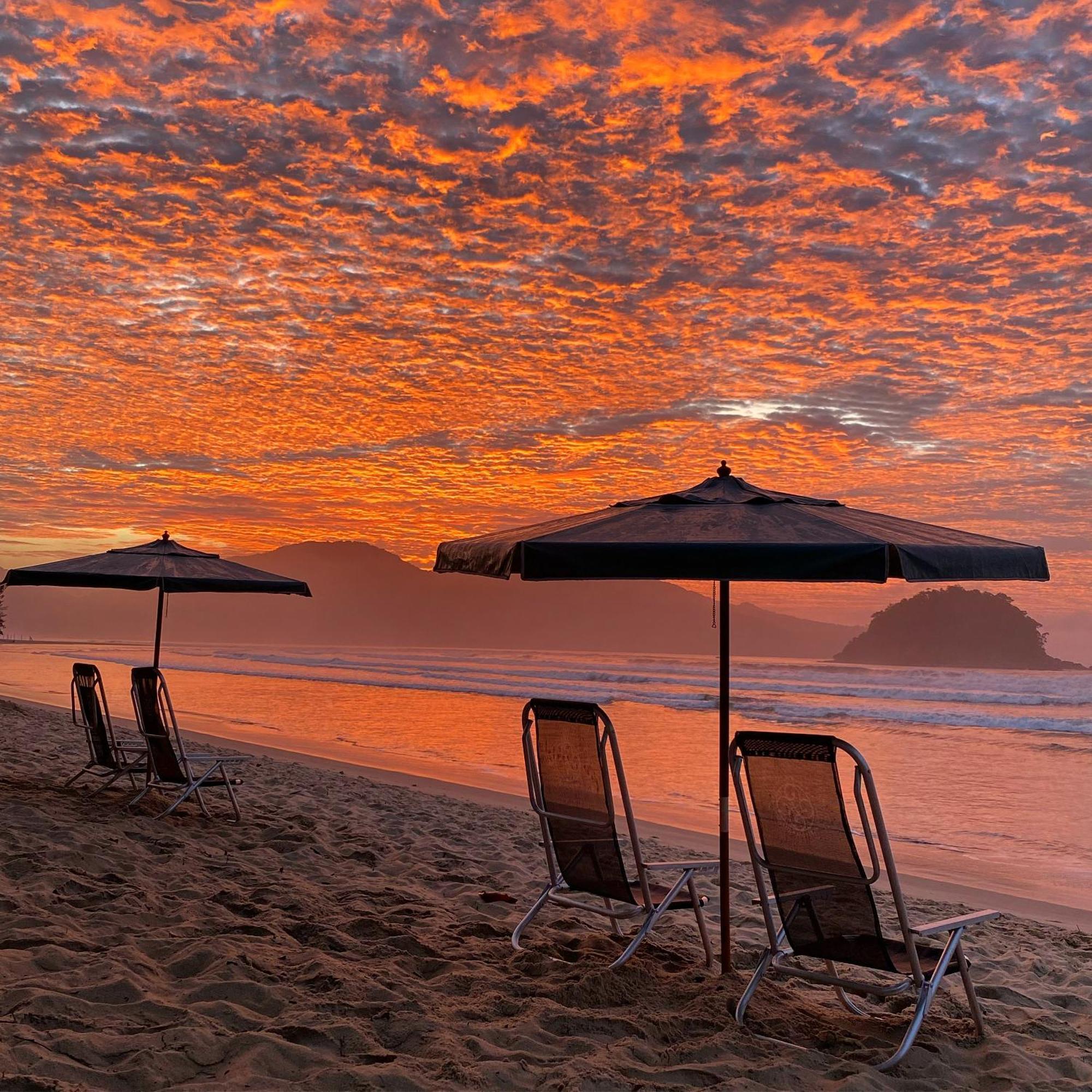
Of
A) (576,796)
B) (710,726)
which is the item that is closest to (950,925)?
(576,796)

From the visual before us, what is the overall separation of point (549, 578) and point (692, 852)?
16.5 feet

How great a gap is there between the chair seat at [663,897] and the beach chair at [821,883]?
0.46m

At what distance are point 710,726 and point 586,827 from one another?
15.5m

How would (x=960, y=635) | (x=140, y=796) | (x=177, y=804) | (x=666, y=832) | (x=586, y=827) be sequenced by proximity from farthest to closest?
(x=960, y=635) → (x=666, y=832) → (x=140, y=796) → (x=177, y=804) → (x=586, y=827)

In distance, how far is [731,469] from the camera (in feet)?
14.4

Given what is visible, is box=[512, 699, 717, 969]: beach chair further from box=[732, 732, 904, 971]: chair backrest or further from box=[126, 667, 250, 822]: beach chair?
box=[126, 667, 250, 822]: beach chair

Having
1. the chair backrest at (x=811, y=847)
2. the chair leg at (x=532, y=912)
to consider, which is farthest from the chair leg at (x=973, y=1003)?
the chair leg at (x=532, y=912)

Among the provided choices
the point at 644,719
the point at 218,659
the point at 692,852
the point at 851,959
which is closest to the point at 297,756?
the point at 692,852

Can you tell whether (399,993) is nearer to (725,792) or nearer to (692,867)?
(692,867)

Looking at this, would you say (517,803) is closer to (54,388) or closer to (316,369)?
(316,369)

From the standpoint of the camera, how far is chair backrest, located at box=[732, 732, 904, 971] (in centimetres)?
355

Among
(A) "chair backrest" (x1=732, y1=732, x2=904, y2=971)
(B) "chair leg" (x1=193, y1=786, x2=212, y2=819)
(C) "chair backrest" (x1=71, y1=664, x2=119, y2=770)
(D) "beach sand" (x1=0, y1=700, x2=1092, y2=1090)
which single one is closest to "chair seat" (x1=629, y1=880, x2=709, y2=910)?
(D) "beach sand" (x1=0, y1=700, x2=1092, y2=1090)

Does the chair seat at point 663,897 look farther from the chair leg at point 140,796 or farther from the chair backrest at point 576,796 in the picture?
the chair leg at point 140,796

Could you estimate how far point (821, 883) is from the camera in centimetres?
367
